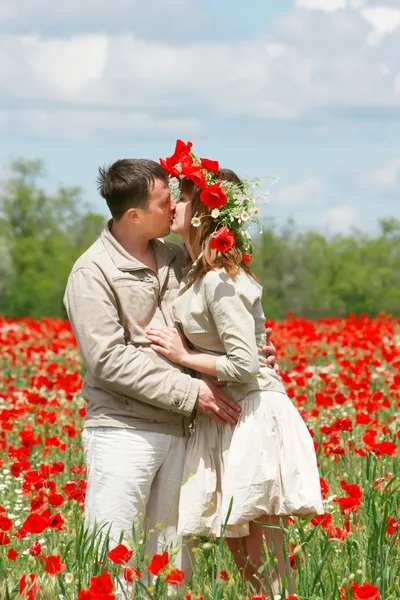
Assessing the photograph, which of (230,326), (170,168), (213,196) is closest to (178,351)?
(230,326)

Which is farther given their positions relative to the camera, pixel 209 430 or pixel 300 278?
pixel 300 278

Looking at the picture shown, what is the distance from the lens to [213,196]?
4648 mm

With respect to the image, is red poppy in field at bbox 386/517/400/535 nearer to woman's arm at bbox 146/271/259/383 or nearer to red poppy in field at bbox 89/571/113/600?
woman's arm at bbox 146/271/259/383

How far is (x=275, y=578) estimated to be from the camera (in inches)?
180

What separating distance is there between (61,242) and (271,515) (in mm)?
57945

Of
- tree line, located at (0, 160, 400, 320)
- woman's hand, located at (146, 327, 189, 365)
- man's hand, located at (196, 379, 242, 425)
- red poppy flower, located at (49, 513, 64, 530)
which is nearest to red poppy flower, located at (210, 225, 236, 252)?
woman's hand, located at (146, 327, 189, 365)

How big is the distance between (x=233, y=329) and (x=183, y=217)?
24.5 inches

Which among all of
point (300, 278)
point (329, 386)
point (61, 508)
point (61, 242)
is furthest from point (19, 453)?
point (61, 242)

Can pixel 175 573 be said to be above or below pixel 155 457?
below

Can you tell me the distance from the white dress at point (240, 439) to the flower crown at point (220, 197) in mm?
181

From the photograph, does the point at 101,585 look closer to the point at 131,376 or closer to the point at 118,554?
the point at 118,554

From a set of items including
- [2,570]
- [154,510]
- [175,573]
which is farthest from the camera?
[154,510]

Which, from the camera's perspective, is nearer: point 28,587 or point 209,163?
point 28,587

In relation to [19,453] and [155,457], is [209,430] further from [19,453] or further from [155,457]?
[19,453]
